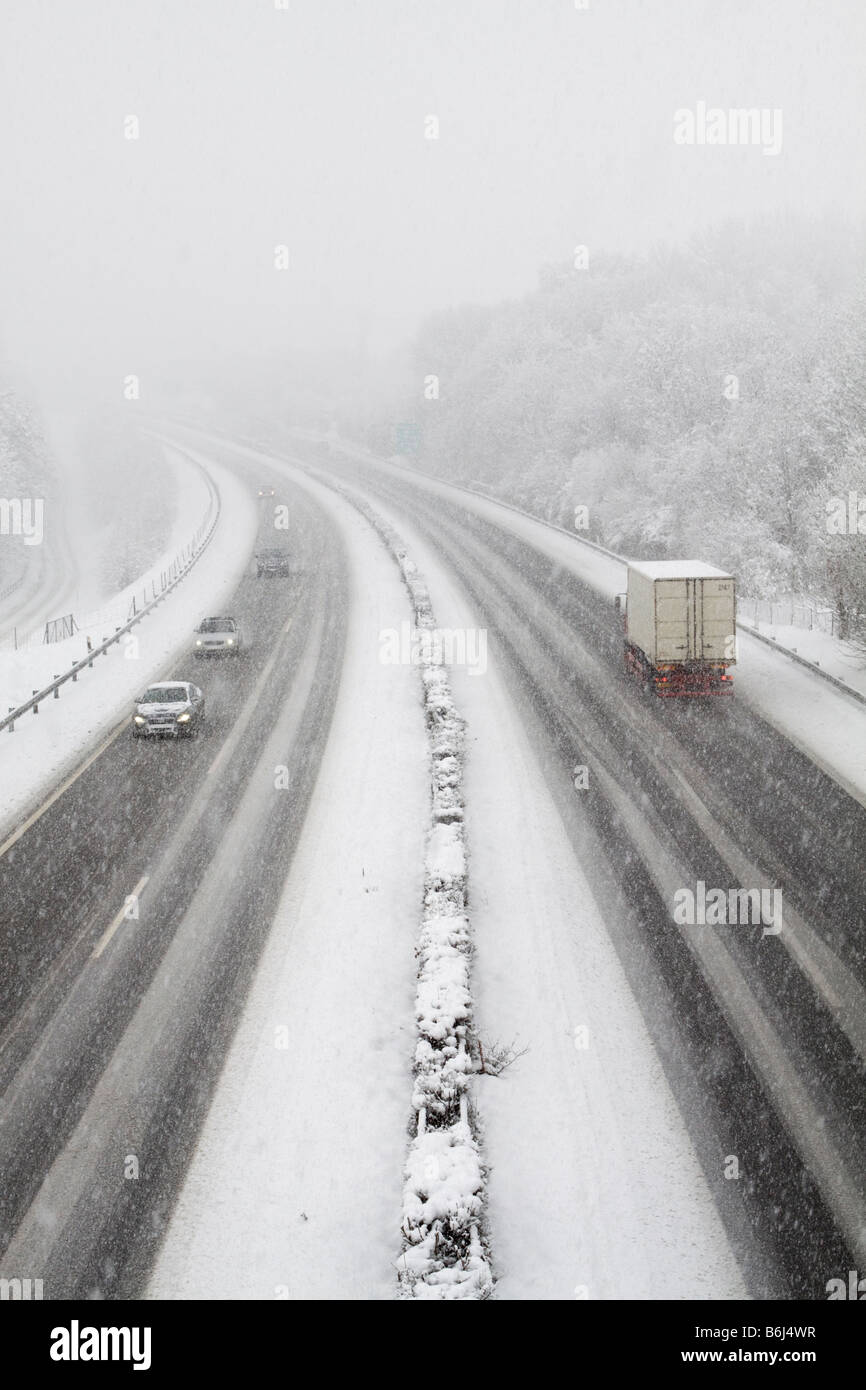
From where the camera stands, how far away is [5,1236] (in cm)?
858

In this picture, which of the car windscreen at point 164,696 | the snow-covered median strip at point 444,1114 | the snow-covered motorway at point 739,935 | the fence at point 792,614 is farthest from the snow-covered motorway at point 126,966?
the fence at point 792,614

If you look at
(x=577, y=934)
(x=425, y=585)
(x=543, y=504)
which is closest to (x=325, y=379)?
(x=543, y=504)

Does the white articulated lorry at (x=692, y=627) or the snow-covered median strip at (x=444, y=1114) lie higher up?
the white articulated lorry at (x=692, y=627)

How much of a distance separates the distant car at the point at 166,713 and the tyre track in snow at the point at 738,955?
30.7 ft

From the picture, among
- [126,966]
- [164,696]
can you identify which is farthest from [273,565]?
[126,966]

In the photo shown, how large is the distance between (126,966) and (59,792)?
7.99m

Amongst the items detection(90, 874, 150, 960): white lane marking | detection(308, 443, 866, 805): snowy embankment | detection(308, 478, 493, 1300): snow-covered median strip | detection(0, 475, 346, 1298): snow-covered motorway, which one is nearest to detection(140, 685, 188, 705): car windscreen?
detection(0, 475, 346, 1298): snow-covered motorway

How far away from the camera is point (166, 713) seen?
22875mm

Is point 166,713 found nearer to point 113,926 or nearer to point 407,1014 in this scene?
point 113,926

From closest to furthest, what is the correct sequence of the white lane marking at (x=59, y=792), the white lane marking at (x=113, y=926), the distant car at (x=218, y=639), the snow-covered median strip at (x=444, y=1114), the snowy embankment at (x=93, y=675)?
1. the snow-covered median strip at (x=444, y=1114)
2. the white lane marking at (x=113, y=926)
3. the white lane marking at (x=59, y=792)
4. the snowy embankment at (x=93, y=675)
5. the distant car at (x=218, y=639)

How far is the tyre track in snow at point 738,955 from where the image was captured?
881 cm

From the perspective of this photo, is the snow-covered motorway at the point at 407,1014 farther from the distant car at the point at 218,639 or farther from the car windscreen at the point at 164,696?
the distant car at the point at 218,639

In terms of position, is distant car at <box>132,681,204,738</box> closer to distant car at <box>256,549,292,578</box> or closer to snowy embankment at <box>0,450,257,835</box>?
snowy embankment at <box>0,450,257,835</box>
